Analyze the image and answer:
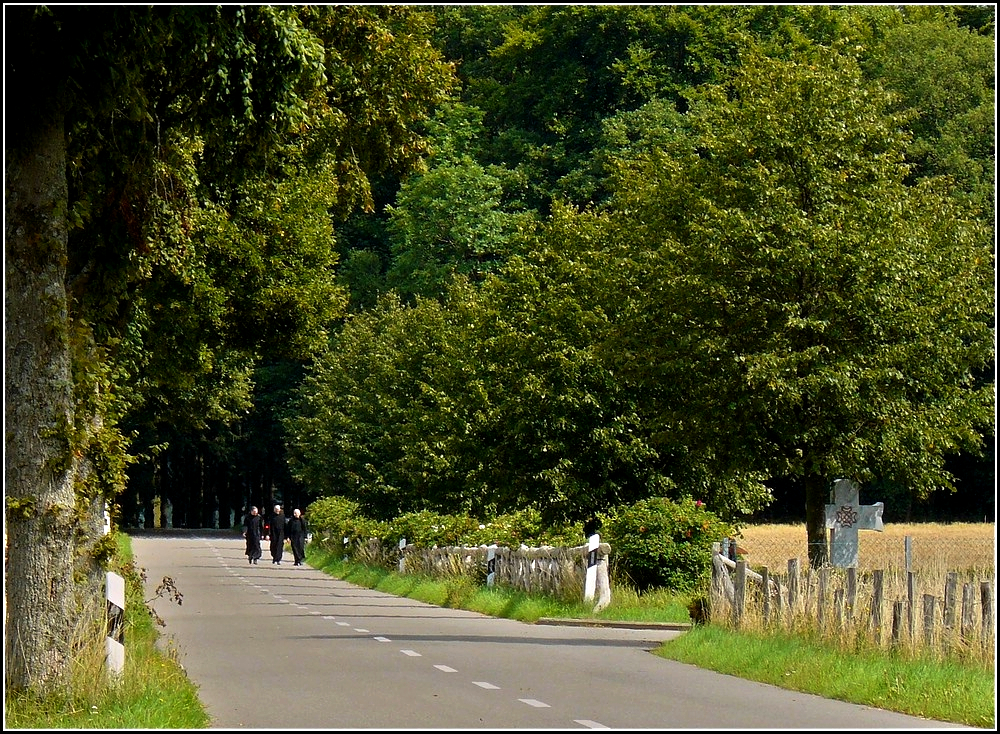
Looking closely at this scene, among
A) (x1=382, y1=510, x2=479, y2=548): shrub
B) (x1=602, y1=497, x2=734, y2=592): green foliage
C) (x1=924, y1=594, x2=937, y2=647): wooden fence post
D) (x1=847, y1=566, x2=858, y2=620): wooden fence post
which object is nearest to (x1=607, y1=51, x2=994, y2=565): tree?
(x1=602, y1=497, x2=734, y2=592): green foliage

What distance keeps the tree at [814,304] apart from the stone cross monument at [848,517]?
2.50 feet

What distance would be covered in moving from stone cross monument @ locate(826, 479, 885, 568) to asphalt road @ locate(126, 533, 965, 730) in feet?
12.2

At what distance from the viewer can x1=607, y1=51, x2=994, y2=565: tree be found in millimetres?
23031

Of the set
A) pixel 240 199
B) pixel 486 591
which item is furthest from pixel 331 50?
pixel 486 591

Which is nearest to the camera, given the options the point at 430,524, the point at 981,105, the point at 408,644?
the point at 408,644

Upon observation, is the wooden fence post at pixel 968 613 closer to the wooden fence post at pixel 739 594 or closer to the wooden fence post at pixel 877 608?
the wooden fence post at pixel 877 608

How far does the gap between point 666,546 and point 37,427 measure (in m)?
16.5

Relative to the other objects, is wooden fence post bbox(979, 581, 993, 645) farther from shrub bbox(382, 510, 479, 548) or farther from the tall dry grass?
shrub bbox(382, 510, 479, 548)

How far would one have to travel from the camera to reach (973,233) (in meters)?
24.7

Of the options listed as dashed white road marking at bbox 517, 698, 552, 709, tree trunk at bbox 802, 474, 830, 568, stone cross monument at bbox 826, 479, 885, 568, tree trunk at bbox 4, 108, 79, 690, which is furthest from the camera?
stone cross monument at bbox 826, 479, 885, 568

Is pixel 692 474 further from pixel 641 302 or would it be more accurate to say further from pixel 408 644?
pixel 408 644

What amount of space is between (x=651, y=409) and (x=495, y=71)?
53366 mm

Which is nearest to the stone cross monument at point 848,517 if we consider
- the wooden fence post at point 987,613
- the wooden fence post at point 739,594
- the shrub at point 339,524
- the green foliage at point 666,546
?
the green foliage at point 666,546

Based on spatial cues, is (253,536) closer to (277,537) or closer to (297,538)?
(277,537)
